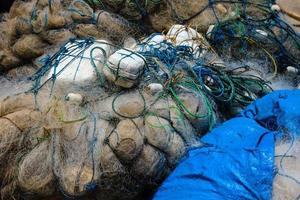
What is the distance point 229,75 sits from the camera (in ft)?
11.6

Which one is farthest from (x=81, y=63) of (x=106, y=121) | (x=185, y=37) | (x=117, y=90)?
(x=185, y=37)

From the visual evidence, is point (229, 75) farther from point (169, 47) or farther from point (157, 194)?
point (157, 194)

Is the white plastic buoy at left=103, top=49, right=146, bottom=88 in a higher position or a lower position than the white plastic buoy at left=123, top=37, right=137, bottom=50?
higher

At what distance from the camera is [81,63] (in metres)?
3.12

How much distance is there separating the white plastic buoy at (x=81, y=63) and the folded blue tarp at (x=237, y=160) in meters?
0.75

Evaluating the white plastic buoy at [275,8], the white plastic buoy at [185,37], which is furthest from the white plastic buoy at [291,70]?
the white plastic buoy at [185,37]

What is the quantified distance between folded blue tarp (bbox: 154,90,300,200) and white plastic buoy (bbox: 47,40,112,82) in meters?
0.75

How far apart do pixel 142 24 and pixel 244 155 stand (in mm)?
1797

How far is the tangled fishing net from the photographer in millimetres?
2801

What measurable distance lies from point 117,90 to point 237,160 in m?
0.82

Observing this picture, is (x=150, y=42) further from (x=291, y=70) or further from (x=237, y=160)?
(x=237, y=160)

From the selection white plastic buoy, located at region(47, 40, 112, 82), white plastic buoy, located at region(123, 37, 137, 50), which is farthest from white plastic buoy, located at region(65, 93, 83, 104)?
white plastic buoy, located at region(123, 37, 137, 50)

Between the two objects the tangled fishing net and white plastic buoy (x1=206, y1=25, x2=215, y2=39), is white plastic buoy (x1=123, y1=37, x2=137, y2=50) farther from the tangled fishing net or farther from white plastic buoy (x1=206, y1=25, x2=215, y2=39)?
white plastic buoy (x1=206, y1=25, x2=215, y2=39)

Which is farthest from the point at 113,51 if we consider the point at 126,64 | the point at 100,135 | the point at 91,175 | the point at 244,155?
the point at 244,155
